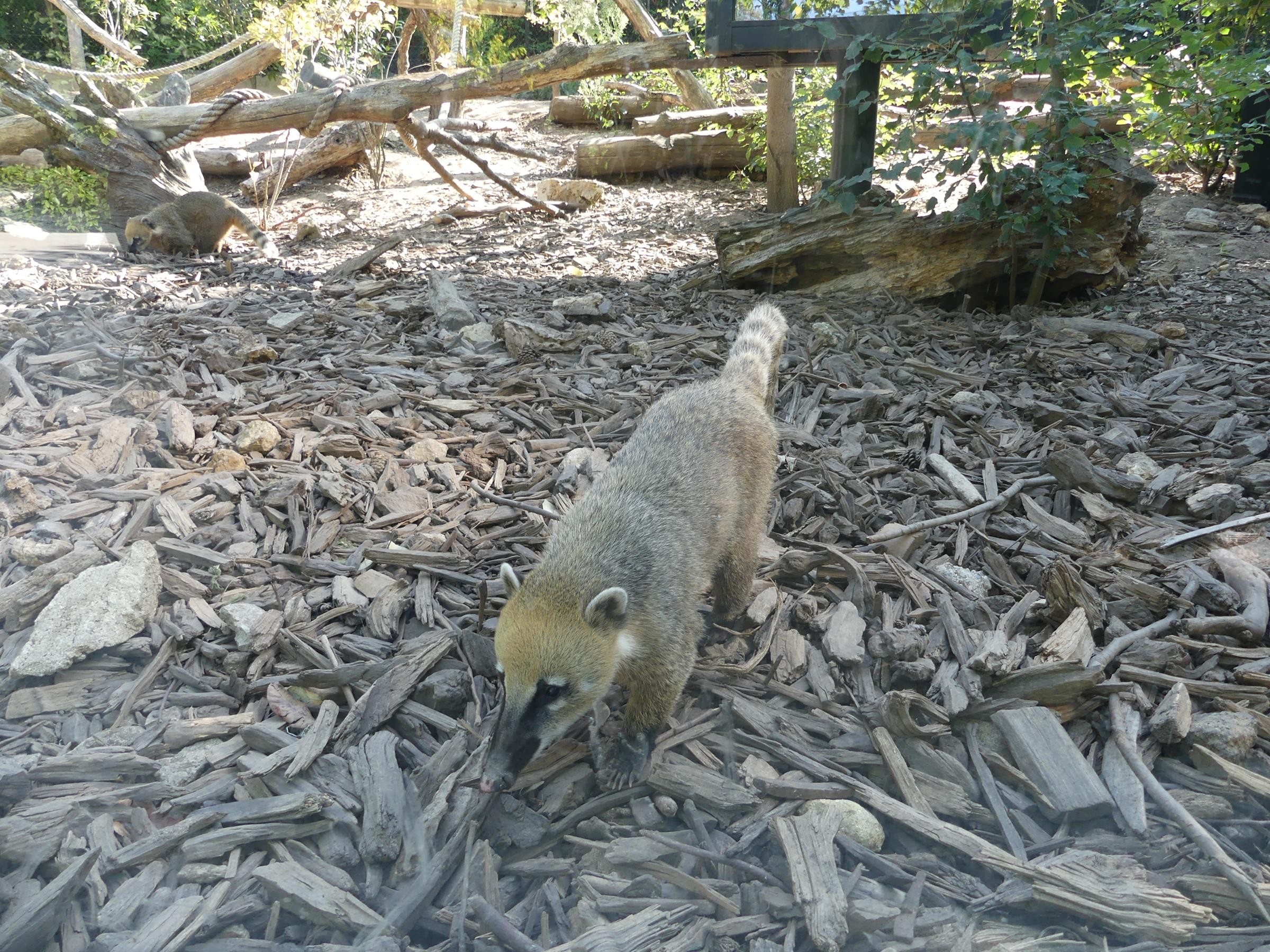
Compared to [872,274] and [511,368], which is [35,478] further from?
[872,274]

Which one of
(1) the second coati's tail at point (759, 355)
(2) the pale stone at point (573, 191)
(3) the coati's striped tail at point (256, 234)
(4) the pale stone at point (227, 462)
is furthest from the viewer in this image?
(2) the pale stone at point (573, 191)

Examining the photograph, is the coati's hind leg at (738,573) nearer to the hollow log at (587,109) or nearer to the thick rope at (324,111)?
the thick rope at (324,111)

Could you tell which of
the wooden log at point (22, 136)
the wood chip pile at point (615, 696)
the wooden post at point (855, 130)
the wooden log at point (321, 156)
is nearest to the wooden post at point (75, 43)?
the wooden log at point (22, 136)

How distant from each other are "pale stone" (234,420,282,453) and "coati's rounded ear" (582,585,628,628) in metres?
2.36

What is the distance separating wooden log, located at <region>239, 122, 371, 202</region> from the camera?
11047mm

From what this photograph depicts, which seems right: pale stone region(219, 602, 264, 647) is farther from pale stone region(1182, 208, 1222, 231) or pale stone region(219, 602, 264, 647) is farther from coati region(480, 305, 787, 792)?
pale stone region(1182, 208, 1222, 231)

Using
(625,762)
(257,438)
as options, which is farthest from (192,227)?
(625,762)

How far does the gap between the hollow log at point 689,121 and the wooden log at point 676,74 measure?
17 cm

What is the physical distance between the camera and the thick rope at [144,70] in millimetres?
8188

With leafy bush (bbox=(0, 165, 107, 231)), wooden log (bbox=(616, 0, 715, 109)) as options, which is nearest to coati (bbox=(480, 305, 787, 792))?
leafy bush (bbox=(0, 165, 107, 231))

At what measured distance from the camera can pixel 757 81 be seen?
488 inches

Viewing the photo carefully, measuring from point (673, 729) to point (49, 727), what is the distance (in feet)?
6.70

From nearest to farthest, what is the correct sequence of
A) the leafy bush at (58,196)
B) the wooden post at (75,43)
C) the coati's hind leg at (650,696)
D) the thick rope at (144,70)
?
the coati's hind leg at (650,696) < the wooden post at (75,43) < the leafy bush at (58,196) < the thick rope at (144,70)

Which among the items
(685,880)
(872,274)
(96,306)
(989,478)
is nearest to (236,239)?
(96,306)
